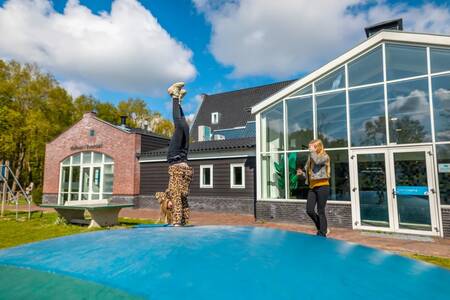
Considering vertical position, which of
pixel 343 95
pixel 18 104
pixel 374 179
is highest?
pixel 18 104

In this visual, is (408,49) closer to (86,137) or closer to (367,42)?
(367,42)

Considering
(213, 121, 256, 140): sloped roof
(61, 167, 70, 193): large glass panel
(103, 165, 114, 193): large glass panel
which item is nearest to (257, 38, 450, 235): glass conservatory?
(103, 165, 114, 193): large glass panel

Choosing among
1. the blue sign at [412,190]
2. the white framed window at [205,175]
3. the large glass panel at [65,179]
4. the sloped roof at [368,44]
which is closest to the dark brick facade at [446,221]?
the blue sign at [412,190]

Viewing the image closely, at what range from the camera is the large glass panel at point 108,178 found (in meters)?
18.8

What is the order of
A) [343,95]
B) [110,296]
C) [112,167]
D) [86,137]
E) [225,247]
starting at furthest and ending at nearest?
[86,137] → [112,167] → [343,95] → [225,247] → [110,296]

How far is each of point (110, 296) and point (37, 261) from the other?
→ 3.41ft

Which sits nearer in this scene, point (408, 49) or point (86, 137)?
point (408, 49)

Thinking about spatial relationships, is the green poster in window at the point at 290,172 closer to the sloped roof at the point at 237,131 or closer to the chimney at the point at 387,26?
the chimney at the point at 387,26

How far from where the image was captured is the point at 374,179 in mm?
9055

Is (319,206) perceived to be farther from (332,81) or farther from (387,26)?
(387,26)

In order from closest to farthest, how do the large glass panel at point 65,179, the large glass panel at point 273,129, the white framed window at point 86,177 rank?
the large glass panel at point 273,129 < the white framed window at point 86,177 < the large glass panel at point 65,179

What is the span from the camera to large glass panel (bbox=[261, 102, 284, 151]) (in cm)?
1132

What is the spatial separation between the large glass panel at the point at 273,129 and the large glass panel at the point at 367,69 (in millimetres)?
2750

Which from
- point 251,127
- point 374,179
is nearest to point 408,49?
point 374,179
